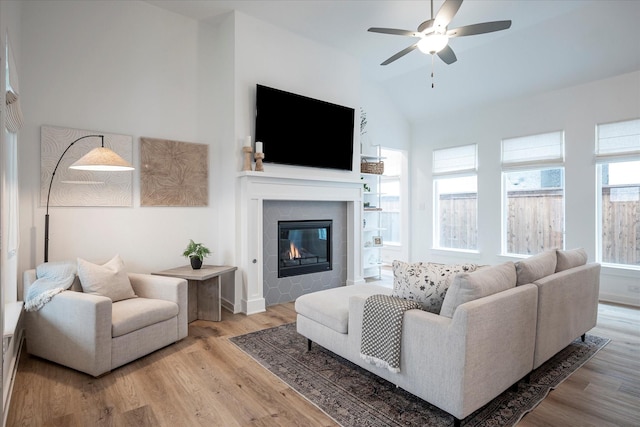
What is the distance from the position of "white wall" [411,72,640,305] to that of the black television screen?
236cm

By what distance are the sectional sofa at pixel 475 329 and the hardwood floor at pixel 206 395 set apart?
0.30m

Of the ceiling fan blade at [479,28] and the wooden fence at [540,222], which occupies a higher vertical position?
the ceiling fan blade at [479,28]

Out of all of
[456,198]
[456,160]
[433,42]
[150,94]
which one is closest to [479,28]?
[433,42]

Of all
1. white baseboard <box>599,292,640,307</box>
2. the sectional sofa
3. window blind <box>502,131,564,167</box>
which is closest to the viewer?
the sectional sofa

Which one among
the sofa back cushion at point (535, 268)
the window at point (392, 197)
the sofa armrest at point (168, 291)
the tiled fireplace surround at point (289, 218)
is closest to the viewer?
the sofa back cushion at point (535, 268)

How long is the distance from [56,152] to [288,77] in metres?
2.64

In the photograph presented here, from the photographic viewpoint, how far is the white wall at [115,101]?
3.25 metres

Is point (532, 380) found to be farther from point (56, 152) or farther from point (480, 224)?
point (56, 152)

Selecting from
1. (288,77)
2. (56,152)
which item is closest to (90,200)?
(56,152)

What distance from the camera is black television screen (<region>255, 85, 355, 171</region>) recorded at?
4.12m

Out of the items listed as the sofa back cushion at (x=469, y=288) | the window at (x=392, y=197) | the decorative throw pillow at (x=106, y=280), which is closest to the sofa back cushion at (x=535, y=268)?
the sofa back cushion at (x=469, y=288)

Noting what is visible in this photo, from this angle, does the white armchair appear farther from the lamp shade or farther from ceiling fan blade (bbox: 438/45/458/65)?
ceiling fan blade (bbox: 438/45/458/65)

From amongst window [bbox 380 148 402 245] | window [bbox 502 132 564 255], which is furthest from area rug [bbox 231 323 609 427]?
window [bbox 380 148 402 245]

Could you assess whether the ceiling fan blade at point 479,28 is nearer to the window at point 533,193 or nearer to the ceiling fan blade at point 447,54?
the ceiling fan blade at point 447,54
